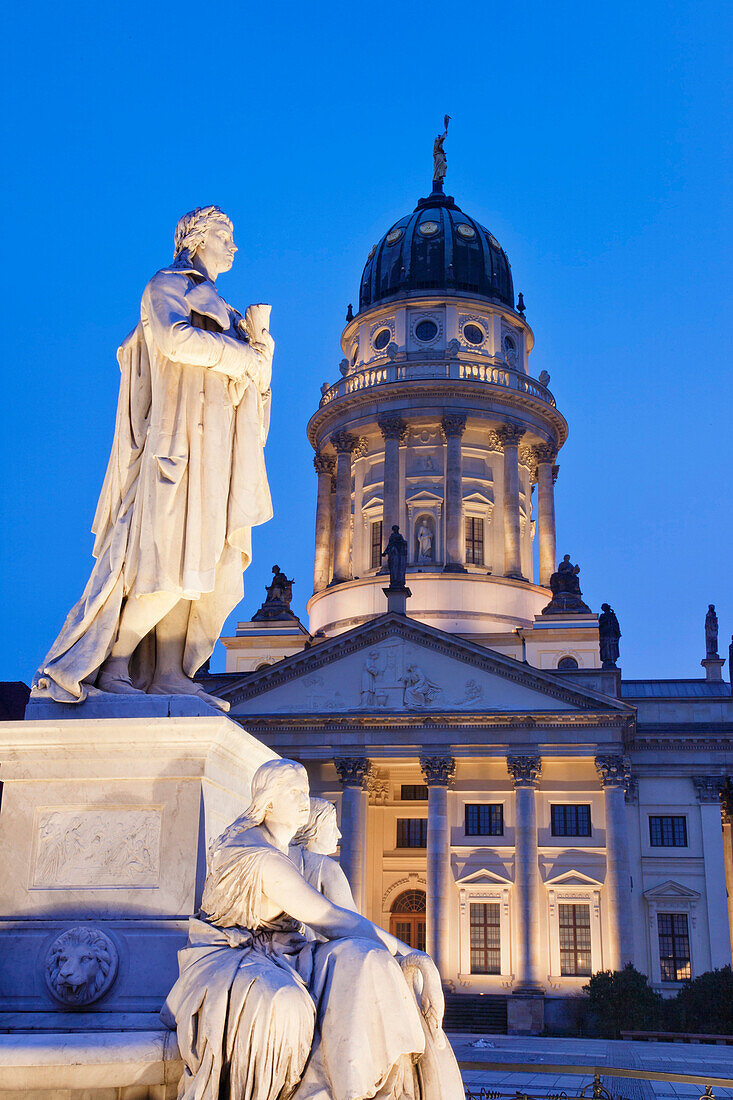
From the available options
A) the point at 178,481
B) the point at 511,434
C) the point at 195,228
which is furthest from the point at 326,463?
the point at 178,481

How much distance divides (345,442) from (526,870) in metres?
25.9

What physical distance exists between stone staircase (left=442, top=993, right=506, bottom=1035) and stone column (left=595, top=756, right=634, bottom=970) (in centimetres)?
447

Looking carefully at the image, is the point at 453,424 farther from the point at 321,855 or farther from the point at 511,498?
the point at 321,855

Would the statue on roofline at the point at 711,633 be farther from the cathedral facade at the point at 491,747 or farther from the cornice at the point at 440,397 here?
the cornice at the point at 440,397

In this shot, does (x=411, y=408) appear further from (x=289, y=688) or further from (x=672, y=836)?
(x=672, y=836)

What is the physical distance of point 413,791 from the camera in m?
52.0

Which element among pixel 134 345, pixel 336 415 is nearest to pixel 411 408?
pixel 336 415

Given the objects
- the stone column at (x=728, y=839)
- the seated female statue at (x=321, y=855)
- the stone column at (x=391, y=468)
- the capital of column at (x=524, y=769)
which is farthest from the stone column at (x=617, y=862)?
the seated female statue at (x=321, y=855)

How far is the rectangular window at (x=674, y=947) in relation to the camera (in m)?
47.6

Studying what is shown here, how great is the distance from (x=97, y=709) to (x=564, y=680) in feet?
140

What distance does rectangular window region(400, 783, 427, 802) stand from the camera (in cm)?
5184

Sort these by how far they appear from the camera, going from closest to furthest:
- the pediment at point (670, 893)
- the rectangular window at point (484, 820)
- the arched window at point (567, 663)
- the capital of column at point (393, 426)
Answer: the rectangular window at point (484, 820)
the pediment at point (670, 893)
the arched window at point (567, 663)
the capital of column at point (393, 426)

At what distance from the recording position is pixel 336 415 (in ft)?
210

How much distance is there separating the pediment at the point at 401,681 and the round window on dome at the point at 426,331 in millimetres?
20792
